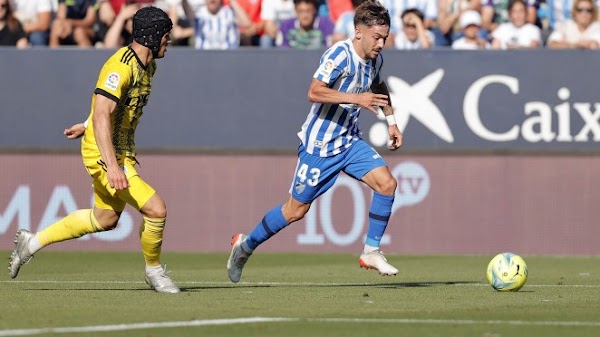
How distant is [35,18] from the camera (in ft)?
59.9

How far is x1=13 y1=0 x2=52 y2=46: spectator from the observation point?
18047 mm

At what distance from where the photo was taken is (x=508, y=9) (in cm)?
1819

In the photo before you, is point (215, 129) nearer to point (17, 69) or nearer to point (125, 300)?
point (17, 69)

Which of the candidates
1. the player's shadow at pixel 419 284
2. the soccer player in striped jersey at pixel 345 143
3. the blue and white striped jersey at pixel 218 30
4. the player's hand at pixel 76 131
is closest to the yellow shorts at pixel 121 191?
the player's hand at pixel 76 131

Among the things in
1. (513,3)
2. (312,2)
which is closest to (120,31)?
(312,2)

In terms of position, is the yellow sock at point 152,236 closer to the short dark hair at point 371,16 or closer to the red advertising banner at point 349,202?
the short dark hair at point 371,16

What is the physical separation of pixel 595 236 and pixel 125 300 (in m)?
8.91

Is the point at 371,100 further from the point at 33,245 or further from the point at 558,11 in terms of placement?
the point at 558,11

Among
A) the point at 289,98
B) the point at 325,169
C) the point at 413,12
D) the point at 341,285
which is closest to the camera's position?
the point at 325,169

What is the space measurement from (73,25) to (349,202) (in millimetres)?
4471

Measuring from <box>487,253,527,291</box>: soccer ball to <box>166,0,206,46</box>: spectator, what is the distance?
27.0 feet

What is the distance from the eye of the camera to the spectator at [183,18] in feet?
59.3

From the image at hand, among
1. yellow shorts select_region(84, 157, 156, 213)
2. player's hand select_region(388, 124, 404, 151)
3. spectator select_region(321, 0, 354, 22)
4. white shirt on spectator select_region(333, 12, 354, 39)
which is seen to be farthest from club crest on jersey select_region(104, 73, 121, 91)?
spectator select_region(321, 0, 354, 22)

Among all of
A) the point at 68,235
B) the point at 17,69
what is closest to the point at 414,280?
the point at 68,235
